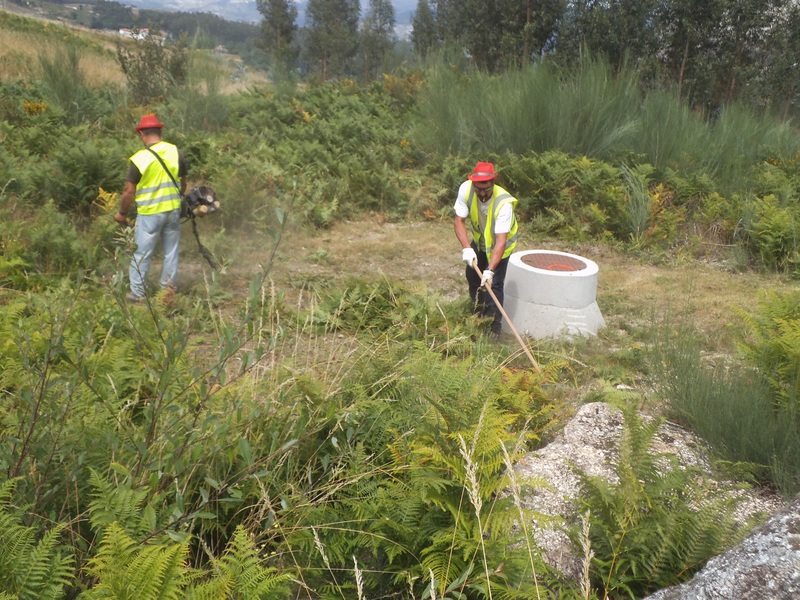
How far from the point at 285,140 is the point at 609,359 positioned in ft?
28.6

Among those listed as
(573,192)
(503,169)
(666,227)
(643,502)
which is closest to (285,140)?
(503,169)

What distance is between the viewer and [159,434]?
2963 mm

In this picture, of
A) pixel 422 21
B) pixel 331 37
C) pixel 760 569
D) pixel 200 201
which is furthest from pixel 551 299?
pixel 331 37

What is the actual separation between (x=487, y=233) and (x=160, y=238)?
3433mm

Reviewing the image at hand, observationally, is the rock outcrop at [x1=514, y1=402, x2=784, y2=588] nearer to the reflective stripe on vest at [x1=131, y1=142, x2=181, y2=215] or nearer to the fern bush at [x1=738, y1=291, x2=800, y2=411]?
the fern bush at [x1=738, y1=291, x2=800, y2=411]

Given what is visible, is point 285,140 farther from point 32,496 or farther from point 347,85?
point 32,496

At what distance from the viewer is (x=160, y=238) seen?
708cm

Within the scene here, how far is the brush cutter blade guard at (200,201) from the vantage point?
702cm

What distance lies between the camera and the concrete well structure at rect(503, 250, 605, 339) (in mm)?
6578

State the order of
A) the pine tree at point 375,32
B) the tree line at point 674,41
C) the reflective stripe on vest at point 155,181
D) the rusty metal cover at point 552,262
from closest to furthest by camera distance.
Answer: the reflective stripe on vest at point 155,181
the rusty metal cover at point 552,262
the tree line at point 674,41
the pine tree at point 375,32

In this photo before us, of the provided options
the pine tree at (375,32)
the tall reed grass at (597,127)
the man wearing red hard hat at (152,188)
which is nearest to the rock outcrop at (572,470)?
the man wearing red hard hat at (152,188)

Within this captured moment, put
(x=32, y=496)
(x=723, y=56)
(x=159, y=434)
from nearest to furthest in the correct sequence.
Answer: (x=32, y=496), (x=159, y=434), (x=723, y=56)

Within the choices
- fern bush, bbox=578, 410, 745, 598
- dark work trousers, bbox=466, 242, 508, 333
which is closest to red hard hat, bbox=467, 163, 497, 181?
dark work trousers, bbox=466, 242, 508, 333

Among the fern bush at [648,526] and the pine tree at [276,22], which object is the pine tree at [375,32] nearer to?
the pine tree at [276,22]
